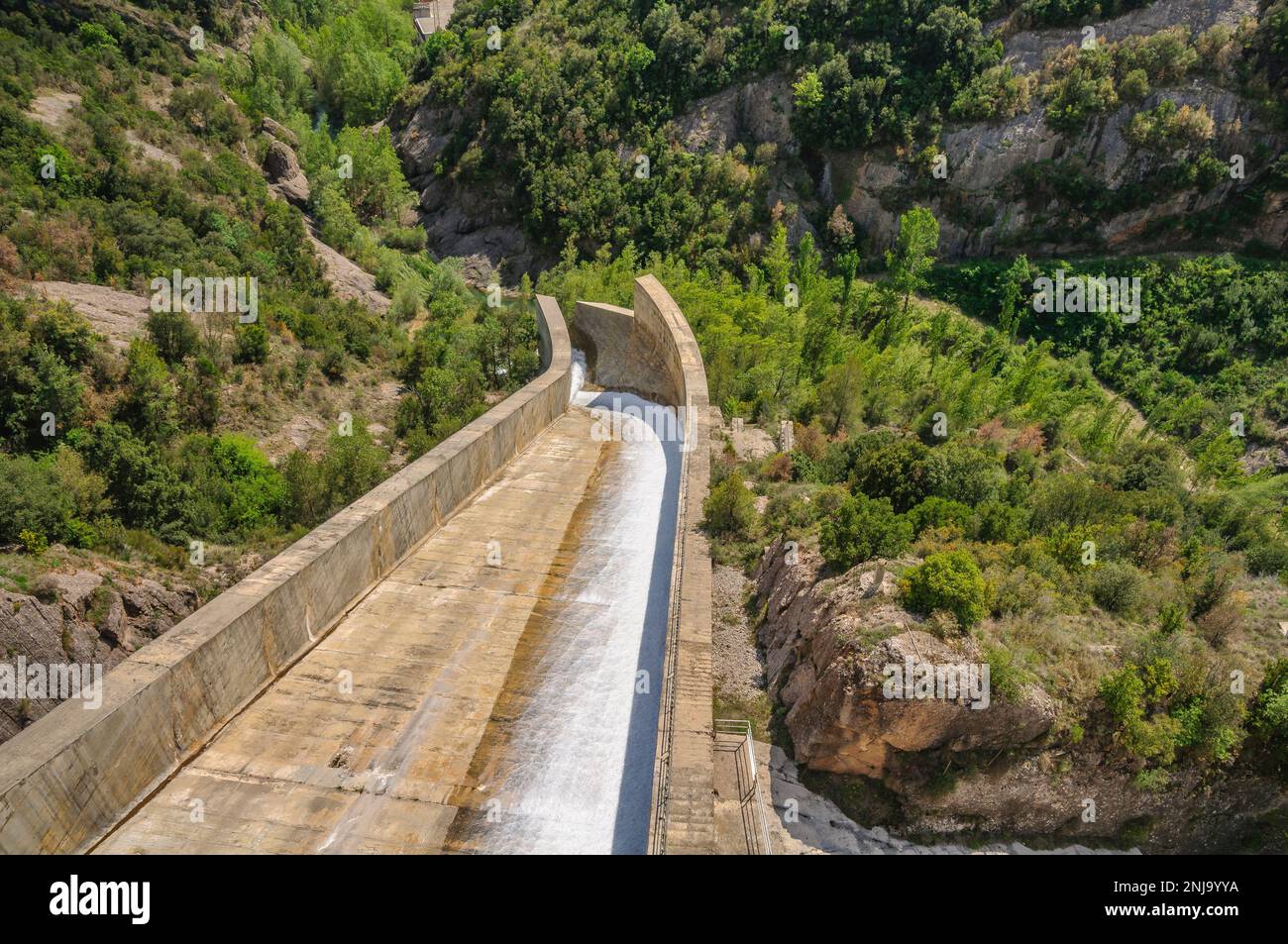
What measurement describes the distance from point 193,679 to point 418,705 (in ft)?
8.06

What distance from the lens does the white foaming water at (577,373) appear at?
23020 mm

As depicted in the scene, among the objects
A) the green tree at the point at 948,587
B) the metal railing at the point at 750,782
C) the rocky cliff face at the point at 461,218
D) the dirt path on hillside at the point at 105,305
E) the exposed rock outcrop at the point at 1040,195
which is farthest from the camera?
the rocky cliff face at the point at 461,218

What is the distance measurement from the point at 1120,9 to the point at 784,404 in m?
36.0

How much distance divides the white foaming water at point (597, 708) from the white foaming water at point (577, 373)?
861 cm

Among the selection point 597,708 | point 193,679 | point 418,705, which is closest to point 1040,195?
point 597,708

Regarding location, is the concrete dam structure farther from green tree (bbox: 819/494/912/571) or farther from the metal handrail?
green tree (bbox: 819/494/912/571)

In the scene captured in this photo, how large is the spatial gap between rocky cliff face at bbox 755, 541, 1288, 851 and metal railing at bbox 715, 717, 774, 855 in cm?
70

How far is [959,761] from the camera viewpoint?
10305mm

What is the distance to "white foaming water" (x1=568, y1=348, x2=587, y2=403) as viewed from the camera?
23.0 meters

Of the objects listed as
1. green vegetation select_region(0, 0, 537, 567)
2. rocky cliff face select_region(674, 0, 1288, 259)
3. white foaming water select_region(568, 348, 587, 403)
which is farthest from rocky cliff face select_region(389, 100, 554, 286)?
white foaming water select_region(568, 348, 587, 403)

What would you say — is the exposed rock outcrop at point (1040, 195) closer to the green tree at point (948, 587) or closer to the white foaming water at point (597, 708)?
the white foaming water at point (597, 708)

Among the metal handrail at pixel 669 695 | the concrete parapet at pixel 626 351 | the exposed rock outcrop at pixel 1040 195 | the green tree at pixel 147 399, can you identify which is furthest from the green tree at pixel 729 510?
the exposed rock outcrop at pixel 1040 195
